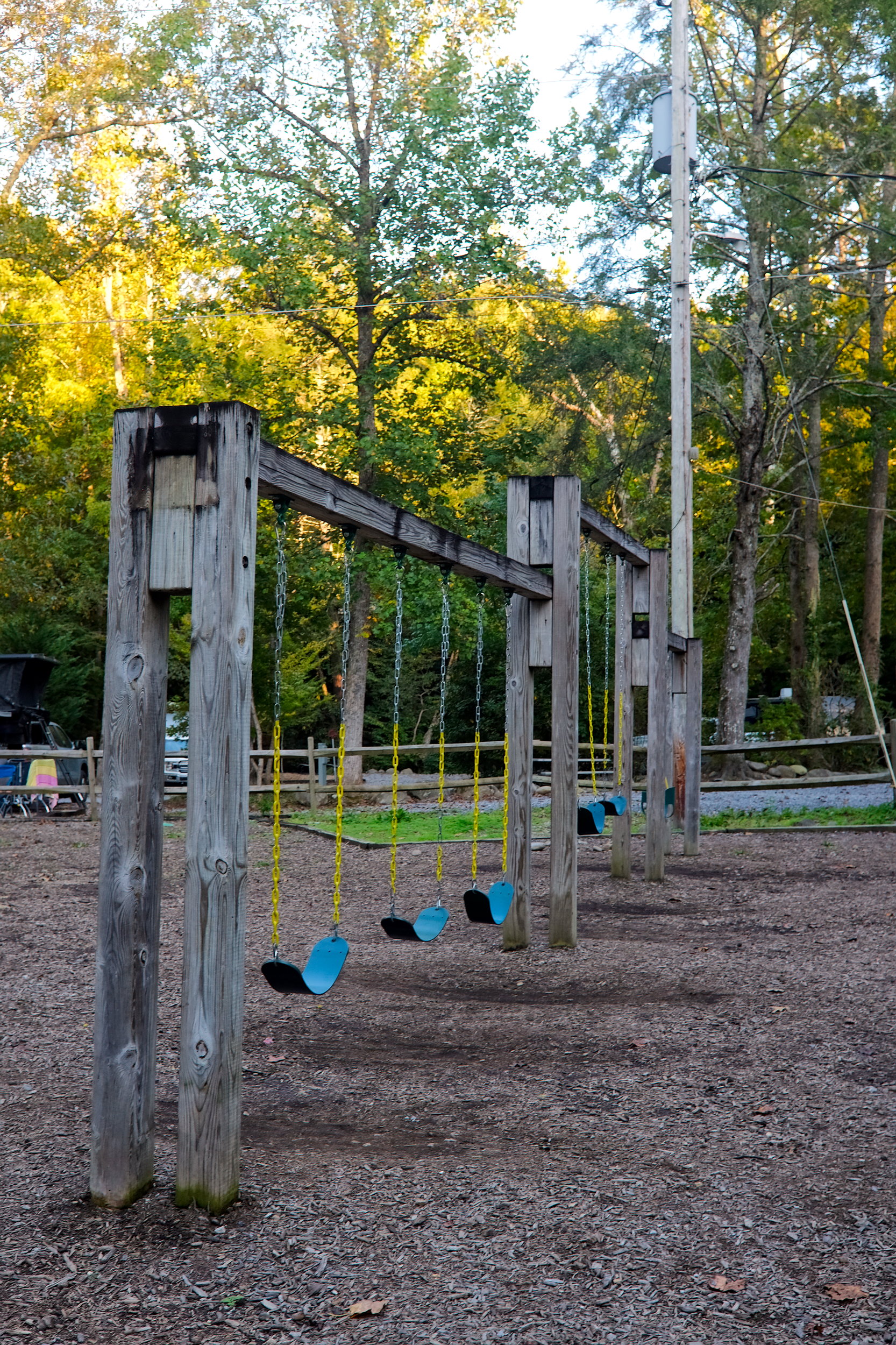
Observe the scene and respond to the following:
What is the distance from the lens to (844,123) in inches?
767

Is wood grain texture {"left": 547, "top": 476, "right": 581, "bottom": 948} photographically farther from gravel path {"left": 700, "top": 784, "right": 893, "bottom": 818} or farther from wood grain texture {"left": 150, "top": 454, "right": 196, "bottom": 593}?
gravel path {"left": 700, "top": 784, "right": 893, "bottom": 818}

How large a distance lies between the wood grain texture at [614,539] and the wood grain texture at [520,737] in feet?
1.87

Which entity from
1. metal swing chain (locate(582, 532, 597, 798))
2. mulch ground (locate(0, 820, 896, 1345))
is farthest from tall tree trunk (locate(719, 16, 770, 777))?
mulch ground (locate(0, 820, 896, 1345))

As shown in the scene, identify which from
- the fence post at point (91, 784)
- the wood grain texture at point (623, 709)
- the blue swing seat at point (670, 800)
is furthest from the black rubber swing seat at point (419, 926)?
the fence post at point (91, 784)

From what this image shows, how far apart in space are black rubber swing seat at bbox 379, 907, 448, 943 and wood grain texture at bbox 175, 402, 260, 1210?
1.57 m

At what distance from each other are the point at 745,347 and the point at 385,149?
7065 millimetres

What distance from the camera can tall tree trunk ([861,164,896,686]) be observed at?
22.1 metres

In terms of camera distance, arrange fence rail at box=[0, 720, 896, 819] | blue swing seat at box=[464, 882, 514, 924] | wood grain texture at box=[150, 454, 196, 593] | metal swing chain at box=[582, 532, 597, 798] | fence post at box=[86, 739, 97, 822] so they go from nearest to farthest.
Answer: wood grain texture at box=[150, 454, 196, 593]
blue swing seat at box=[464, 882, 514, 924]
metal swing chain at box=[582, 532, 597, 798]
fence rail at box=[0, 720, 896, 819]
fence post at box=[86, 739, 97, 822]

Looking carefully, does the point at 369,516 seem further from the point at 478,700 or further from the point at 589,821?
the point at 589,821

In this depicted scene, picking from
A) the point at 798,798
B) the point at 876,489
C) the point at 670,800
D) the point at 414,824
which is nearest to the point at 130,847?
the point at 670,800

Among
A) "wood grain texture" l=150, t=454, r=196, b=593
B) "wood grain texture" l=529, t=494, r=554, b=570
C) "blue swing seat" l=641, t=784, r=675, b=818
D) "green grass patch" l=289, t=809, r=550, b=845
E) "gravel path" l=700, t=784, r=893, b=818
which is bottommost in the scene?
"green grass patch" l=289, t=809, r=550, b=845

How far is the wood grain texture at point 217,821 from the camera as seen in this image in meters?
2.99

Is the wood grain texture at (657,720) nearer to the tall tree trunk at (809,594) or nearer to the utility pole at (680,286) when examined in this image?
the utility pole at (680,286)

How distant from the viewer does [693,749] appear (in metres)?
11.1
